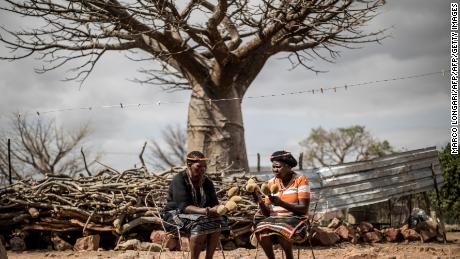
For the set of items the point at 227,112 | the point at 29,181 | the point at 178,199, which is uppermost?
the point at 227,112

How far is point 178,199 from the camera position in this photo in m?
4.14

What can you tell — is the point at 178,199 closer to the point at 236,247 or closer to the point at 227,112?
the point at 236,247

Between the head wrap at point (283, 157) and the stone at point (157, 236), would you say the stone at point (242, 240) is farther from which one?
the head wrap at point (283, 157)

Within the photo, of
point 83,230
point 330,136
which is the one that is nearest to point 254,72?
point 83,230

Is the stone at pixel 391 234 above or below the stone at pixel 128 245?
below

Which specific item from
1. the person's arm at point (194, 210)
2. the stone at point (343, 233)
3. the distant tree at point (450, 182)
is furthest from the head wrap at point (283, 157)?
the distant tree at point (450, 182)

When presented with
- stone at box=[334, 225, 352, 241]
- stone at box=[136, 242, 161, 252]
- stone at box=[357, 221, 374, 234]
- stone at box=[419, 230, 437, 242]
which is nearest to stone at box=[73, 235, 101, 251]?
stone at box=[136, 242, 161, 252]

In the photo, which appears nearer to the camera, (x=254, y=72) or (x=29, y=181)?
(x=29, y=181)

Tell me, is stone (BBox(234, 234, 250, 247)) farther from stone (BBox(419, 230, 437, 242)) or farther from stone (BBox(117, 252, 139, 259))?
stone (BBox(419, 230, 437, 242))

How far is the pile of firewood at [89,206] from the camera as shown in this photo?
21.5 feet

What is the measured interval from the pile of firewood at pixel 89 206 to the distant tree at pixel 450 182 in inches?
284

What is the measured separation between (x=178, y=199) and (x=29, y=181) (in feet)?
14.4

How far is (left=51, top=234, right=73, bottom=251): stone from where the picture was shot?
6656mm

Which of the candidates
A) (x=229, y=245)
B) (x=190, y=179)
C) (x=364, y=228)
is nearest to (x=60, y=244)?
(x=229, y=245)
